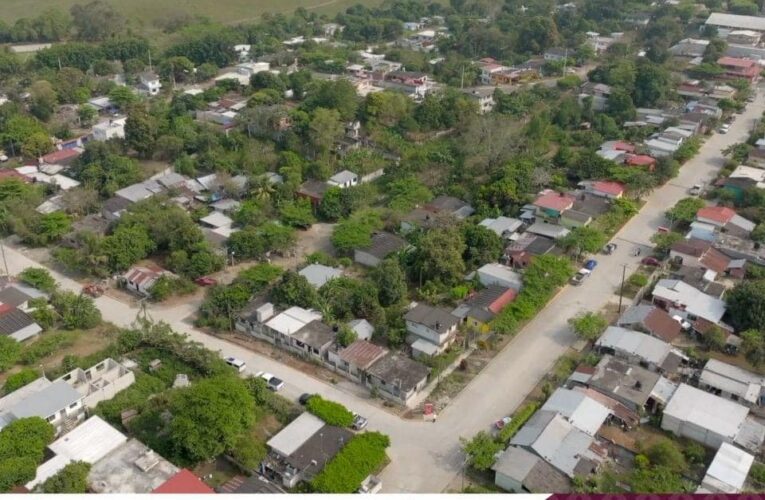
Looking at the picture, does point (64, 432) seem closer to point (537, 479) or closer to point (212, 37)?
point (537, 479)

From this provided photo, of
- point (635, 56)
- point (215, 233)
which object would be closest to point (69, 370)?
point (215, 233)

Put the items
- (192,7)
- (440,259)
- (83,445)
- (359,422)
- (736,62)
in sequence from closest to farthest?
(83,445), (359,422), (440,259), (736,62), (192,7)

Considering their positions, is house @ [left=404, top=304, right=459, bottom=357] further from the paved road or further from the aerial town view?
the paved road

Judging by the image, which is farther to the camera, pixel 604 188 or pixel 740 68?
pixel 740 68

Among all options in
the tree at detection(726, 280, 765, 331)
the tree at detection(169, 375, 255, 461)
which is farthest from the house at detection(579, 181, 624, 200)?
the tree at detection(169, 375, 255, 461)

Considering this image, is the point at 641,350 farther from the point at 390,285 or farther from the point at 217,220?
the point at 217,220

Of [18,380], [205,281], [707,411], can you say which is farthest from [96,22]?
[707,411]
